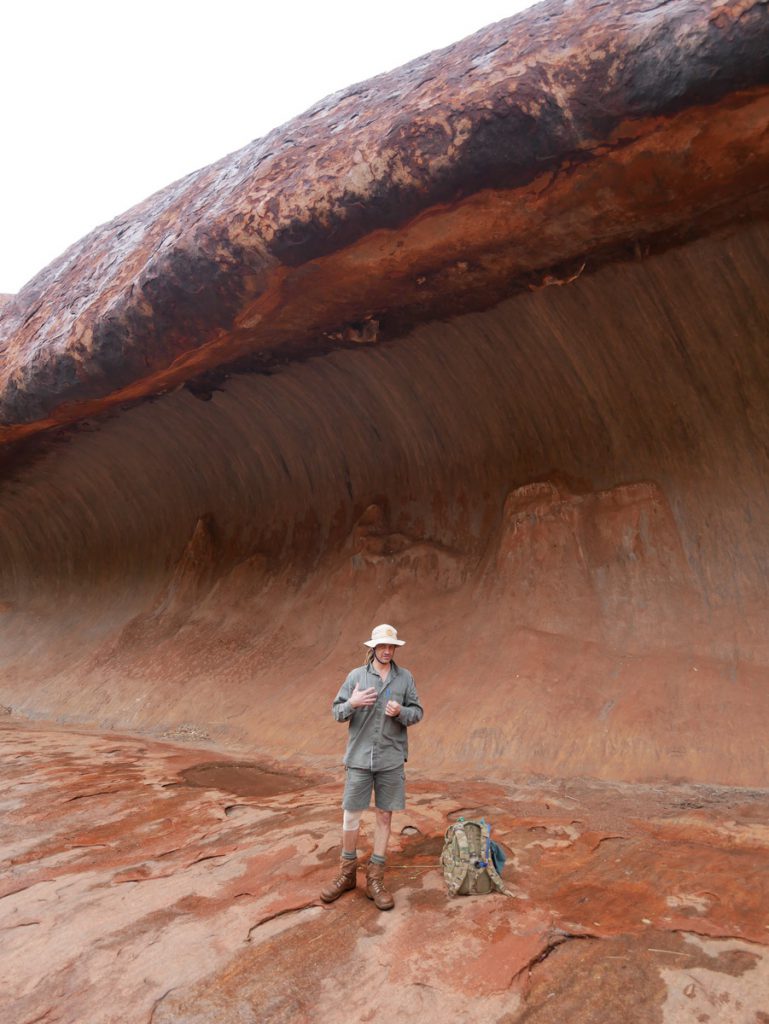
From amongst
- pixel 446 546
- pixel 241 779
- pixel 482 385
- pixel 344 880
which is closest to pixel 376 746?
pixel 344 880

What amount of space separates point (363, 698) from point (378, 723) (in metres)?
0.15

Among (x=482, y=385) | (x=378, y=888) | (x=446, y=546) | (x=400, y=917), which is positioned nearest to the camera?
(x=400, y=917)

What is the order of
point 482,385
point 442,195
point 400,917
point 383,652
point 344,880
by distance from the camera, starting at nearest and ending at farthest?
point 400,917 < point 344,880 < point 383,652 < point 442,195 < point 482,385

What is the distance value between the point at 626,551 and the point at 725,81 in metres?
3.65

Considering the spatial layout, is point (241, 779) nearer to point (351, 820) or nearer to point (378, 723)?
point (351, 820)

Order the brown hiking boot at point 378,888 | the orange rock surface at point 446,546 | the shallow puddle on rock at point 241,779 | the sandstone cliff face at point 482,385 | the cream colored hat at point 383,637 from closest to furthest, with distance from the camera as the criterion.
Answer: the orange rock surface at point 446,546 < the brown hiking boot at point 378,888 < the cream colored hat at point 383,637 < the sandstone cliff face at point 482,385 < the shallow puddle on rock at point 241,779

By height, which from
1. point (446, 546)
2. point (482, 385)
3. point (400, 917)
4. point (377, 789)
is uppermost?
point (482, 385)

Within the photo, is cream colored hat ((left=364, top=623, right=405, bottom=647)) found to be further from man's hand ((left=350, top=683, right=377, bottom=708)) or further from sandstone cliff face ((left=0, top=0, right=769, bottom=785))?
sandstone cliff face ((left=0, top=0, right=769, bottom=785))

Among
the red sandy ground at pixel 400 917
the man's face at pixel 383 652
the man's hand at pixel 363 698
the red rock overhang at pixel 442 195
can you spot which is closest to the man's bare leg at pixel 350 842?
the red sandy ground at pixel 400 917

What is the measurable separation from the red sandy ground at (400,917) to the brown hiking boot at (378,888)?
0.15ft

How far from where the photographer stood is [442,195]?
5.19 m

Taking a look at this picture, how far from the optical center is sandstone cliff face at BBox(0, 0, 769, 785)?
15.8ft

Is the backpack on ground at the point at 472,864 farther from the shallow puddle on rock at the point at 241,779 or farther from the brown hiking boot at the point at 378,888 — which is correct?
the shallow puddle on rock at the point at 241,779

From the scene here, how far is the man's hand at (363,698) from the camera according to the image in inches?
122
